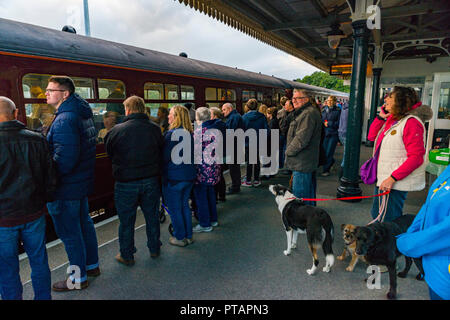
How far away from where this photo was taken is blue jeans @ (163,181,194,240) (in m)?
3.41

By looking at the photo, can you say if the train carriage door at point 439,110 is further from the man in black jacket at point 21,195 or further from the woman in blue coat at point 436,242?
the man in black jacket at point 21,195

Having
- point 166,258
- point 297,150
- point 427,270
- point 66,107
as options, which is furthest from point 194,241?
point 427,270

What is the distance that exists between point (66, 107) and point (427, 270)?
2.76 meters

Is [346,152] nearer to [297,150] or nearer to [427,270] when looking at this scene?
[297,150]

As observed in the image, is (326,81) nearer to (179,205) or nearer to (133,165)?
(179,205)

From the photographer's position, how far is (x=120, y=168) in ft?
9.52

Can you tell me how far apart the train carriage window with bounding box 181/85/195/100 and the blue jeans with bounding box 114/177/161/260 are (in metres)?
2.75

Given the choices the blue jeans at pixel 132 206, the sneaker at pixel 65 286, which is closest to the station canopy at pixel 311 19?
the blue jeans at pixel 132 206

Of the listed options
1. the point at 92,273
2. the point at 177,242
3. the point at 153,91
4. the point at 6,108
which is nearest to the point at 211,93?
the point at 153,91

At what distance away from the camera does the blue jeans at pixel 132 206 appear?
9.76ft

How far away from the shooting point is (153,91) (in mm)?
4758

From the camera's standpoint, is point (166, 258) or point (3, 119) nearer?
point (3, 119)

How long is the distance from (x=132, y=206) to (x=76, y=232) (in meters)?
0.58

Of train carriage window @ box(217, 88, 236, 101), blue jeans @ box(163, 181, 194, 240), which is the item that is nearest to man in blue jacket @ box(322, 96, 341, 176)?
train carriage window @ box(217, 88, 236, 101)
